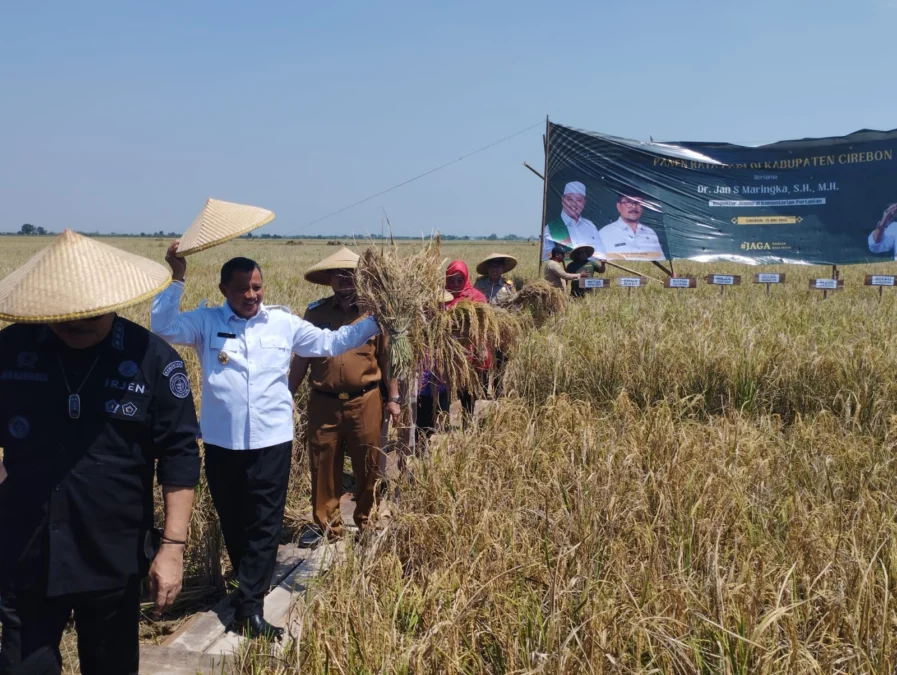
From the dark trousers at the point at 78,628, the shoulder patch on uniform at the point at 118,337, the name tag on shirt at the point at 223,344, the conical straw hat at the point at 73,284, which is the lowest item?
the dark trousers at the point at 78,628

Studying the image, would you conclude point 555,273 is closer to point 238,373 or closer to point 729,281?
point 729,281

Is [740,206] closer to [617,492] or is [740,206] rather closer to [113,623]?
[617,492]

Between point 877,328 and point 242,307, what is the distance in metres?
6.16

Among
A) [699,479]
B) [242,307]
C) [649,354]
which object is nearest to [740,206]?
[649,354]

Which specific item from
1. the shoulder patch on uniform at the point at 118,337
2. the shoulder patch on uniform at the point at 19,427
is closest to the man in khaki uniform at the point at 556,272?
the shoulder patch on uniform at the point at 118,337

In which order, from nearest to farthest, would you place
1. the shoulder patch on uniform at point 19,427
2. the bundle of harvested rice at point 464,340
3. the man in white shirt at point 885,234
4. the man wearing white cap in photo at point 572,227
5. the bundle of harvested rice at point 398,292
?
1. the shoulder patch on uniform at point 19,427
2. the bundle of harvested rice at point 398,292
3. the bundle of harvested rice at point 464,340
4. the man in white shirt at point 885,234
5. the man wearing white cap in photo at point 572,227

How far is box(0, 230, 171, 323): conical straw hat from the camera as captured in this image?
2.15m

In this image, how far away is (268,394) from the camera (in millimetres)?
3438

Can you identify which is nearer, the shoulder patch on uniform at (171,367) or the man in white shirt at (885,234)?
the shoulder patch on uniform at (171,367)

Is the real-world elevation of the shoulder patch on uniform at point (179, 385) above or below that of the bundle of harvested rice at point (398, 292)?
below

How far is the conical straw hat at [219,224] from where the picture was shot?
312cm

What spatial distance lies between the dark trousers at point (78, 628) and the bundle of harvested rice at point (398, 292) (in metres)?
1.71

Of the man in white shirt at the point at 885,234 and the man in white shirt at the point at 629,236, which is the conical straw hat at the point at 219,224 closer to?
the man in white shirt at the point at 629,236

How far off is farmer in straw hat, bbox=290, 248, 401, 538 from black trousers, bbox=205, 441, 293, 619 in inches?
29.2
